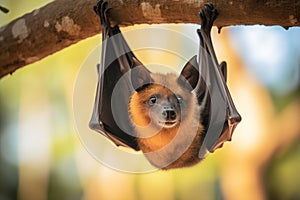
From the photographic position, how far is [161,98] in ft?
7.61

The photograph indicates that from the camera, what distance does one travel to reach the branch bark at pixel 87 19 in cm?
175

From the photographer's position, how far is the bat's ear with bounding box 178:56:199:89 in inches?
89.3

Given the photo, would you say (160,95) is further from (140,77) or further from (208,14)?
(208,14)

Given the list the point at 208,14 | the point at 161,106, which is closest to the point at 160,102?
the point at 161,106

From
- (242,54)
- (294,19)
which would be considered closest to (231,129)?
(294,19)

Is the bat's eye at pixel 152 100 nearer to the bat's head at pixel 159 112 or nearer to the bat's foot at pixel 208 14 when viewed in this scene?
the bat's head at pixel 159 112

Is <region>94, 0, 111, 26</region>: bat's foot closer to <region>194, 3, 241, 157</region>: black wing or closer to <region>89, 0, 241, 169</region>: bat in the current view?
<region>89, 0, 241, 169</region>: bat

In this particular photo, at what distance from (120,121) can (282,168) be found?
118 inches

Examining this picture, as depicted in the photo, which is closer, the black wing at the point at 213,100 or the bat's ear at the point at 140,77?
the black wing at the point at 213,100

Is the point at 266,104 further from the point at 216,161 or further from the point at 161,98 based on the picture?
the point at 161,98

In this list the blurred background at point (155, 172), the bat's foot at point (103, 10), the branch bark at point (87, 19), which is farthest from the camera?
the blurred background at point (155, 172)

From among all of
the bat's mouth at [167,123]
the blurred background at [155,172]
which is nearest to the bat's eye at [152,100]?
the bat's mouth at [167,123]

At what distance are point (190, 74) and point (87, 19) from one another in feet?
1.49

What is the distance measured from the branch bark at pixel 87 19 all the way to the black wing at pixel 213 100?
14cm
